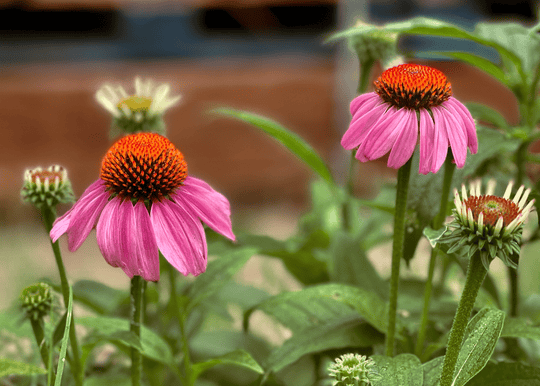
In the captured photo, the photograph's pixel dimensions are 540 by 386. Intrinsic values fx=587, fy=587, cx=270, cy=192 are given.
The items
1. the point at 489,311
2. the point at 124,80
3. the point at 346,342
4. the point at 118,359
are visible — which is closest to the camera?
the point at 489,311

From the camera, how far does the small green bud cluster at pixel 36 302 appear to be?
370 millimetres

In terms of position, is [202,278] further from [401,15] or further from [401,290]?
[401,15]

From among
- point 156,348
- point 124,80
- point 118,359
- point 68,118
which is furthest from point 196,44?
point 156,348

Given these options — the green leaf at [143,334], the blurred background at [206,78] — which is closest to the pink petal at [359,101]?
the green leaf at [143,334]

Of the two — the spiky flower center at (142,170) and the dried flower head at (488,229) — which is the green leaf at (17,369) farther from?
the dried flower head at (488,229)

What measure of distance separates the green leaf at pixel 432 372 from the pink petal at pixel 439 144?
0.39 feet

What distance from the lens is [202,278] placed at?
484 mm

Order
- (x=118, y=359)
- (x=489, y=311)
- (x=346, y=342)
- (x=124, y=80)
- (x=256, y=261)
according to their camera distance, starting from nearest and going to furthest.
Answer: (x=489, y=311), (x=346, y=342), (x=118, y=359), (x=256, y=261), (x=124, y=80)

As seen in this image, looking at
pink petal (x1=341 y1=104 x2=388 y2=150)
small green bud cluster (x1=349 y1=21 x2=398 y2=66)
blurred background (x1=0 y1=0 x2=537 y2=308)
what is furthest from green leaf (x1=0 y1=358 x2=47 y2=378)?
blurred background (x1=0 y1=0 x2=537 y2=308)

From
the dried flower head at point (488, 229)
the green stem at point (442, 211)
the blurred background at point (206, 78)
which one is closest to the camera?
the dried flower head at point (488, 229)

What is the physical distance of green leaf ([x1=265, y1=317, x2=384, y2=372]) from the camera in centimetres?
42

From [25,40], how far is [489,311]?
1728 mm

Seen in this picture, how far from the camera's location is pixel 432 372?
343 mm

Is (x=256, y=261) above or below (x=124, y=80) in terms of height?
below
